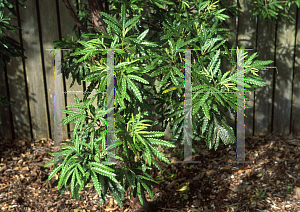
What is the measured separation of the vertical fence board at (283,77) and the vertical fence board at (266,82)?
0.05 metres

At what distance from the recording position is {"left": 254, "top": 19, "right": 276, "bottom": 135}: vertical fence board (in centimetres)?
270

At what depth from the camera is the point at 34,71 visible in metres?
2.68

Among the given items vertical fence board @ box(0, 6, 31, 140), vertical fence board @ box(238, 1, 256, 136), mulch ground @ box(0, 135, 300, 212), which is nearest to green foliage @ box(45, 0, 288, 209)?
mulch ground @ box(0, 135, 300, 212)

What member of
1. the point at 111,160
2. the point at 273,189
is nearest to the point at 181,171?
the point at 273,189

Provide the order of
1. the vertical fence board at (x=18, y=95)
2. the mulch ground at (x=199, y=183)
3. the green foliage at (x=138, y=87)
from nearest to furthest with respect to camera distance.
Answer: the green foliage at (x=138, y=87) < the mulch ground at (x=199, y=183) < the vertical fence board at (x=18, y=95)

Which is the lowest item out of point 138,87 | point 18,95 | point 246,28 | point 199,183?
point 199,183

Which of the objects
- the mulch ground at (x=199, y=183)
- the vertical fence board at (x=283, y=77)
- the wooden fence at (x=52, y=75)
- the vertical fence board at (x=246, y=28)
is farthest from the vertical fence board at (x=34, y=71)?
the vertical fence board at (x=283, y=77)

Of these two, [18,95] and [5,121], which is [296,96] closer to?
[18,95]

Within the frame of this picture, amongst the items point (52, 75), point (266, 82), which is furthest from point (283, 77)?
point (52, 75)

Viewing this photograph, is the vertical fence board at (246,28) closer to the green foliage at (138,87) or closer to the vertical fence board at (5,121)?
the green foliage at (138,87)

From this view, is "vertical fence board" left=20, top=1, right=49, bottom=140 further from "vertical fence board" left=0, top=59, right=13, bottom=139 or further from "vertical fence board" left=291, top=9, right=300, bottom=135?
"vertical fence board" left=291, top=9, right=300, bottom=135

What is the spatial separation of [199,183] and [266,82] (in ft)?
3.91

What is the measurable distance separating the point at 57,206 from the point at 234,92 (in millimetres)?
1551

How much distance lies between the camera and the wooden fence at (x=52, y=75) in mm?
2598
